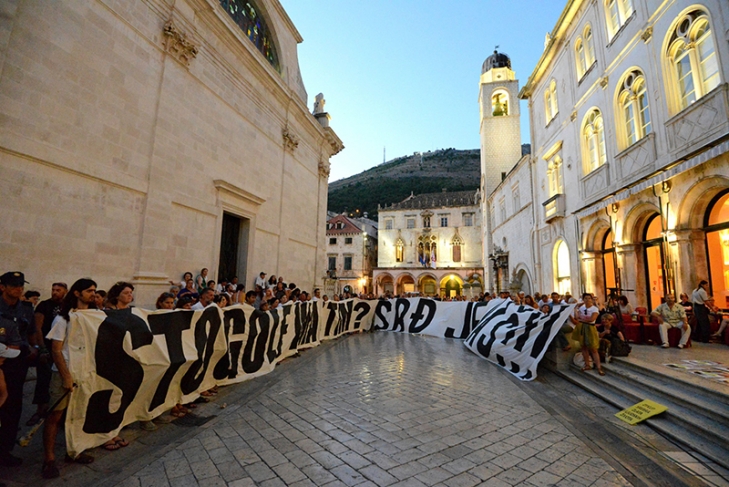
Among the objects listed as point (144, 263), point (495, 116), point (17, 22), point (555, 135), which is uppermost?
point (495, 116)

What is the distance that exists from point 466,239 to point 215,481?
149ft

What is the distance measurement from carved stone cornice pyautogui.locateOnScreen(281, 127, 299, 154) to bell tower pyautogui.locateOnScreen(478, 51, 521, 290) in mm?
24525

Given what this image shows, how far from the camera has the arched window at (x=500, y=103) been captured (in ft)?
124

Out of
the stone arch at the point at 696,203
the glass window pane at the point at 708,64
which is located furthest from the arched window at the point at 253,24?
the stone arch at the point at 696,203

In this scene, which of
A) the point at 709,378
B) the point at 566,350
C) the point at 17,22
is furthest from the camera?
the point at 566,350

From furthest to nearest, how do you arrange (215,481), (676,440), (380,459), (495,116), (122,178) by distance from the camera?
(495,116) → (122,178) → (676,440) → (380,459) → (215,481)

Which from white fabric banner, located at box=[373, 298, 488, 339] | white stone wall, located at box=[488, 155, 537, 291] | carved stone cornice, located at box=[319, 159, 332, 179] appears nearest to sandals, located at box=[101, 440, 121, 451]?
white fabric banner, located at box=[373, 298, 488, 339]

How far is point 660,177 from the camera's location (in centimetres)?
909

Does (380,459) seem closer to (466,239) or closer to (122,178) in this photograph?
(122,178)

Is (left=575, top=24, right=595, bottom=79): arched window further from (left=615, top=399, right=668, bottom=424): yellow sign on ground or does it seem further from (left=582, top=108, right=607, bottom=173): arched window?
(left=615, top=399, right=668, bottom=424): yellow sign on ground

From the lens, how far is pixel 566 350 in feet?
23.1

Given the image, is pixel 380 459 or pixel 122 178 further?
pixel 122 178

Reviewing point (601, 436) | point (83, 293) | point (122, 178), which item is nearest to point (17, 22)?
point (122, 178)

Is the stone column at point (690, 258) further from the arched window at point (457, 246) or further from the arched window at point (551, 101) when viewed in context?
the arched window at point (457, 246)
